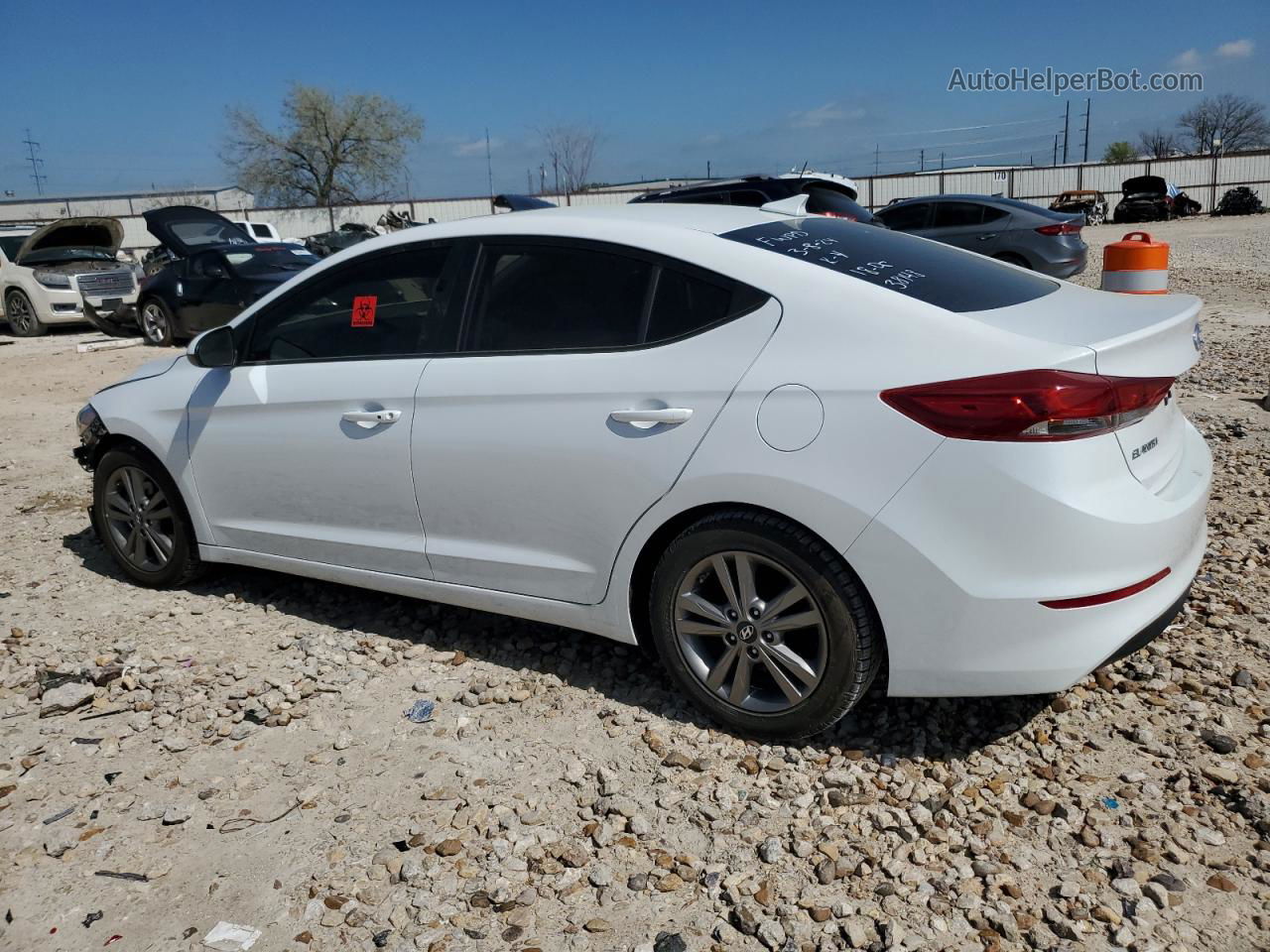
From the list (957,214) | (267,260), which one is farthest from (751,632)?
Answer: (957,214)

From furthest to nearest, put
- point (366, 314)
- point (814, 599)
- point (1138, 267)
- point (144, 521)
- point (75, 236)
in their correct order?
point (75, 236), point (144, 521), point (1138, 267), point (366, 314), point (814, 599)

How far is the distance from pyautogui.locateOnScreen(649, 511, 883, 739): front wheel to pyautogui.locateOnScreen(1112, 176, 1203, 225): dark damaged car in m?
40.3

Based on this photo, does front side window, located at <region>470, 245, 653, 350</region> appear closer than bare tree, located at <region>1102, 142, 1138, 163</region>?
Yes

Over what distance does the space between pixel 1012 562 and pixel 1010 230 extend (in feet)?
47.5

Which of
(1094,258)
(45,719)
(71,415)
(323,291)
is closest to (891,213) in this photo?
(1094,258)

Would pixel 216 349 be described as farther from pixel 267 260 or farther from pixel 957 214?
pixel 957 214

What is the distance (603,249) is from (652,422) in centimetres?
69

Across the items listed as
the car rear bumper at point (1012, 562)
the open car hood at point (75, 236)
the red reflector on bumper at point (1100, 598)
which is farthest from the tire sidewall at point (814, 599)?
the open car hood at point (75, 236)

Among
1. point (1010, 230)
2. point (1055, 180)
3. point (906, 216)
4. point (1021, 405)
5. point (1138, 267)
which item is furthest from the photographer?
point (1055, 180)

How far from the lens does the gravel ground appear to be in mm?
2551

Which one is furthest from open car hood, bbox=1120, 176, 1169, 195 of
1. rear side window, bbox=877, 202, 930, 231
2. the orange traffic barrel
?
the orange traffic barrel

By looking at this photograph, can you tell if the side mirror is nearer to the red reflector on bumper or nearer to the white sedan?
the white sedan

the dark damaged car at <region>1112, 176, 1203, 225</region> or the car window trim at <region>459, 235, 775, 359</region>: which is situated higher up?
the car window trim at <region>459, 235, 775, 359</region>

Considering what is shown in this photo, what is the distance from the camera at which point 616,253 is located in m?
3.42
